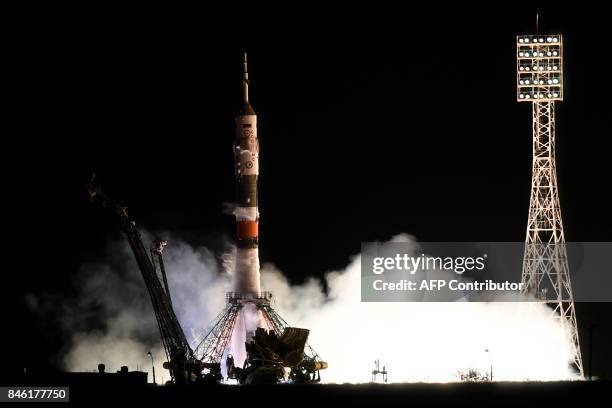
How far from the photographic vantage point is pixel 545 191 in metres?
121

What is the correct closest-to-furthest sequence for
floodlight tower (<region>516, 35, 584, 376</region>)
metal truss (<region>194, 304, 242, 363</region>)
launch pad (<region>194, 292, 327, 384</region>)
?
launch pad (<region>194, 292, 327, 384</region>), floodlight tower (<region>516, 35, 584, 376</region>), metal truss (<region>194, 304, 242, 363</region>)

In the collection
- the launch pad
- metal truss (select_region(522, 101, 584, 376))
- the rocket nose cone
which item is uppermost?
the rocket nose cone

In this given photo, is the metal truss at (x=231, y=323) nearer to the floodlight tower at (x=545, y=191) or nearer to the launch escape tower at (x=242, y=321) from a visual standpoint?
the launch escape tower at (x=242, y=321)

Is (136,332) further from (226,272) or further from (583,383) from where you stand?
(583,383)

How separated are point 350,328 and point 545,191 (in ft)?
41.2

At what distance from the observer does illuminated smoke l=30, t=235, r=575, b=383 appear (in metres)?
120

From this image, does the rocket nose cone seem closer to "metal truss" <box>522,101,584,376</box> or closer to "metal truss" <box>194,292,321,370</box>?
"metal truss" <box>194,292,321,370</box>

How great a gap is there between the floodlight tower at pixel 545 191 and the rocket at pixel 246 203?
1326 cm

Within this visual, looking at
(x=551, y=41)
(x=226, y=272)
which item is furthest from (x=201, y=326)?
(x=551, y=41)

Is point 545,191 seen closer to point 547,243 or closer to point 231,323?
→ point 547,243

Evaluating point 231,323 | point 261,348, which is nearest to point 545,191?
point 231,323

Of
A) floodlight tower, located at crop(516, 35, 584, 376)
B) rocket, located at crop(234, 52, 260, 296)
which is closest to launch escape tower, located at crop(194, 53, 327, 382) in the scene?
rocket, located at crop(234, 52, 260, 296)

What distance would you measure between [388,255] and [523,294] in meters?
10.1

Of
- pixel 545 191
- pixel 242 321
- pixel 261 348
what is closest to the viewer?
pixel 261 348
